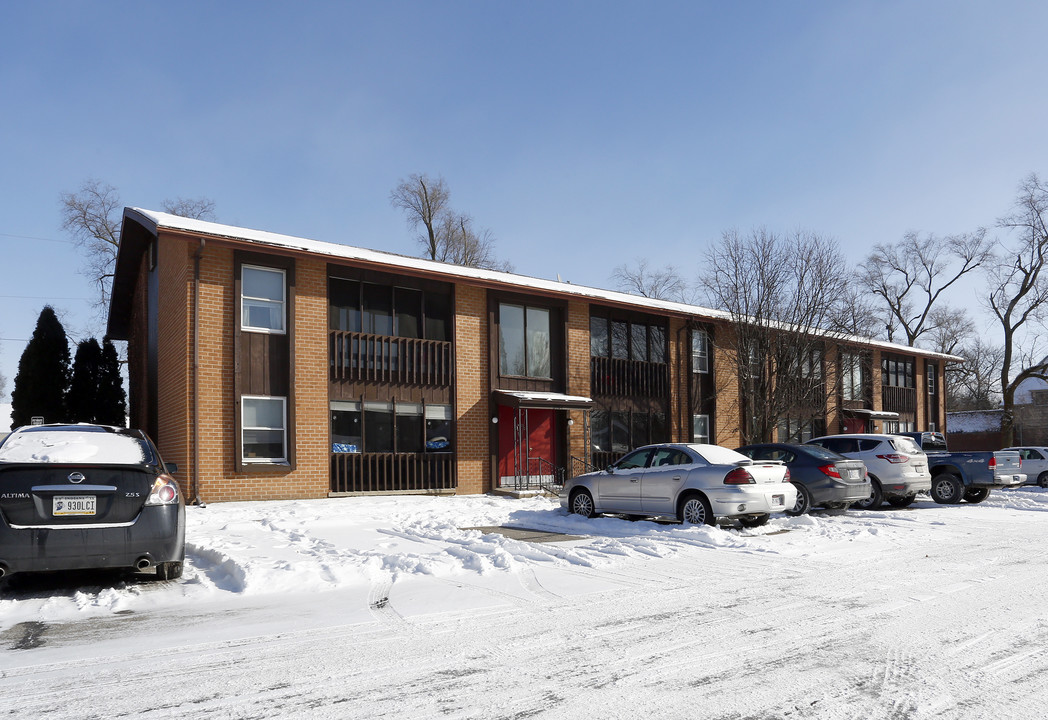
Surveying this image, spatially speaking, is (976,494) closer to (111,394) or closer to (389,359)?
(389,359)

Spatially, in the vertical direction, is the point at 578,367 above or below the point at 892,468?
A: above

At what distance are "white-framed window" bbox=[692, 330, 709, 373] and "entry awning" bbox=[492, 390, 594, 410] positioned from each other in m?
6.05

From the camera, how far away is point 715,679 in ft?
15.2

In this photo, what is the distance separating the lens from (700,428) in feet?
87.7

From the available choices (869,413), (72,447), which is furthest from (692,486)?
(869,413)

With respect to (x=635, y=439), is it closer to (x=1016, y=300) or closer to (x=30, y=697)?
(x=30, y=697)

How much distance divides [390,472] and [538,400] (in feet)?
13.2

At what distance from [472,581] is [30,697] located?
162 inches

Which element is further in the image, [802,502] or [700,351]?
[700,351]

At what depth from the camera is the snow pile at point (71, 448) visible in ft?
23.7

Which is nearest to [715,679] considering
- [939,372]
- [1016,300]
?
[939,372]

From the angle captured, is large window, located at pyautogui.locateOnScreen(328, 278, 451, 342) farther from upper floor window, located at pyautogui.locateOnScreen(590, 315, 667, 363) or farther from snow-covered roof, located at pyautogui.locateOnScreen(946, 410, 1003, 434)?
snow-covered roof, located at pyautogui.locateOnScreen(946, 410, 1003, 434)

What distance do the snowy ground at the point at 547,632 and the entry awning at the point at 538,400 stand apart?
9466 millimetres

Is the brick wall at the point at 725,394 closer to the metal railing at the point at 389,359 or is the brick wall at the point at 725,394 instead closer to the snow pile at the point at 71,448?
the metal railing at the point at 389,359
